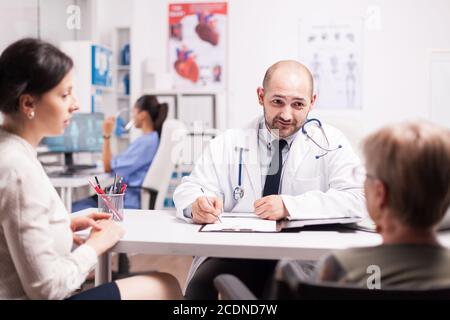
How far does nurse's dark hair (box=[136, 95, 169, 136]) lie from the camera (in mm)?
3279

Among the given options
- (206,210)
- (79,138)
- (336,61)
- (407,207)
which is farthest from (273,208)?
(336,61)

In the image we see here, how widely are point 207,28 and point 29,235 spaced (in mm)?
3629

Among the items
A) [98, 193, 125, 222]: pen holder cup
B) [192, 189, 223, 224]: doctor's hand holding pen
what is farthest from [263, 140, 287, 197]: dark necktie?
[98, 193, 125, 222]: pen holder cup

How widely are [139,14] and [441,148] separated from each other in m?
4.11

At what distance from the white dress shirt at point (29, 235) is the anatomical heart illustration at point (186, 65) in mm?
3447

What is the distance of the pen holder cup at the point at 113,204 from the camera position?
1428mm

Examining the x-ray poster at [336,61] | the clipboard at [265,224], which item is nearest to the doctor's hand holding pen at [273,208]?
the clipboard at [265,224]

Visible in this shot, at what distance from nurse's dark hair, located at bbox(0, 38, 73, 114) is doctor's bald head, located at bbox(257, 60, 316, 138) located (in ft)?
2.75

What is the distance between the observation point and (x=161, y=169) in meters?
2.98

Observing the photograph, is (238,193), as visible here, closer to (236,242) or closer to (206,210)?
(206,210)

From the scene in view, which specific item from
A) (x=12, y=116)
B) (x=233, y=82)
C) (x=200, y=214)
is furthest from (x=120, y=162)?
(x=12, y=116)

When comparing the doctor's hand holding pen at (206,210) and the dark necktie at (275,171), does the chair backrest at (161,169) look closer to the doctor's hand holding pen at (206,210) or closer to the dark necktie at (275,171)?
the dark necktie at (275,171)
